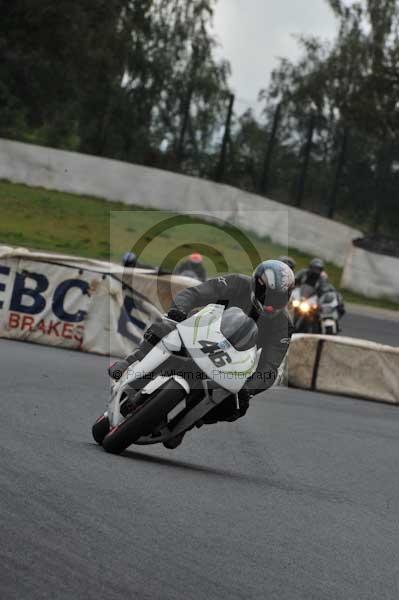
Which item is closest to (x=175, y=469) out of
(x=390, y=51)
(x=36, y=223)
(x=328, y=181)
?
(x=36, y=223)

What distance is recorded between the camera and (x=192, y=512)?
20.5ft

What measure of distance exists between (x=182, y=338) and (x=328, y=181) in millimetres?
24913

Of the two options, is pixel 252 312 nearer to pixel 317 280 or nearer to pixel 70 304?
pixel 70 304

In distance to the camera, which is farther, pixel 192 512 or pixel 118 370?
pixel 118 370

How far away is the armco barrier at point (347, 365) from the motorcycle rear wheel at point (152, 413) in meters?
7.24

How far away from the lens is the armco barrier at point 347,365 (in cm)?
1452

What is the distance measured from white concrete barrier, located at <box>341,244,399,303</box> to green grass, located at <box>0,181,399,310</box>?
0.70ft

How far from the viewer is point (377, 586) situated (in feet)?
17.7

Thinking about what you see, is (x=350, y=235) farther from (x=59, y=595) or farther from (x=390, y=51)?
(x=59, y=595)

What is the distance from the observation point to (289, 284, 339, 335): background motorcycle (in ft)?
58.7

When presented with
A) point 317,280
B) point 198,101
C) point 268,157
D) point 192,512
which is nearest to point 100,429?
point 192,512

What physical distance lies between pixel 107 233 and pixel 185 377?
2344 cm

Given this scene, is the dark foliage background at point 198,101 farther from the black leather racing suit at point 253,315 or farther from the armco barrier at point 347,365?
the black leather racing suit at point 253,315

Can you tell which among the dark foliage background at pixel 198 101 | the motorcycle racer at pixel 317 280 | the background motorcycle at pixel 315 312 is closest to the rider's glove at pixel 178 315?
the background motorcycle at pixel 315 312
